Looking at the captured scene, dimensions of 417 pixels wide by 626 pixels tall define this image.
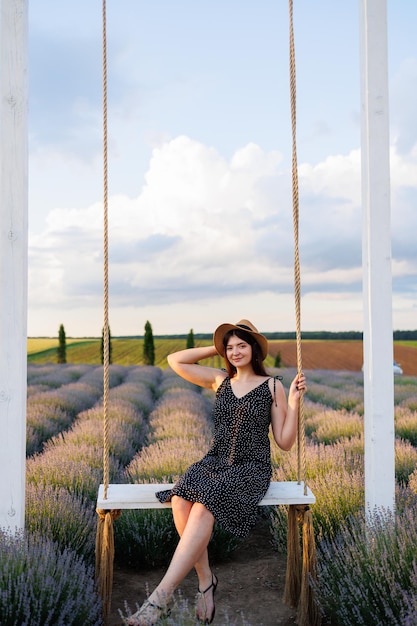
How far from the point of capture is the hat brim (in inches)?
118

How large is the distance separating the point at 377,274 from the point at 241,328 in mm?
633

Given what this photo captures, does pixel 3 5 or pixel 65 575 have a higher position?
pixel 3 5

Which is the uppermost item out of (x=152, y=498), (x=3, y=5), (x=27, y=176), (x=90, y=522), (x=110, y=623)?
(x=3, y=5)

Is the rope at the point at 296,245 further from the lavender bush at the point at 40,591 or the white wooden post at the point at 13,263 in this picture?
the white wooden post at the point at 13,263

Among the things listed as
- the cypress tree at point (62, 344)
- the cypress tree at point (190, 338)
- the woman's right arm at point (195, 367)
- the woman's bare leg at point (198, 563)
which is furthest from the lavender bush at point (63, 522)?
the cypress tree at point (62, 344)

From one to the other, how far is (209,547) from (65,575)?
127 cm

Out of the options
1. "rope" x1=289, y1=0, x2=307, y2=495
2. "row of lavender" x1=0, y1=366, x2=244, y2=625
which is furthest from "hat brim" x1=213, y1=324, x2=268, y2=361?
"row of lavender" x1=0, y1=366, x2=244, y2=625

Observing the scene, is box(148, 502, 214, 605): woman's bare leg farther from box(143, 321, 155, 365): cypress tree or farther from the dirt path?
box(143, 321, 155, 365): cypress tree

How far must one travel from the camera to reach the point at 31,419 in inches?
253

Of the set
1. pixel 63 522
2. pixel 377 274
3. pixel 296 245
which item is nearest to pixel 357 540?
pixel 377 274

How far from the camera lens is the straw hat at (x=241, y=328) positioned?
9.85ft

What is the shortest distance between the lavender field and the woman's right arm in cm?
81

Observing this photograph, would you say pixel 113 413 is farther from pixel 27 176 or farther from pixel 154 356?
pixel 154 356

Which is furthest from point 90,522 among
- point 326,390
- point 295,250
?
point 326,390
